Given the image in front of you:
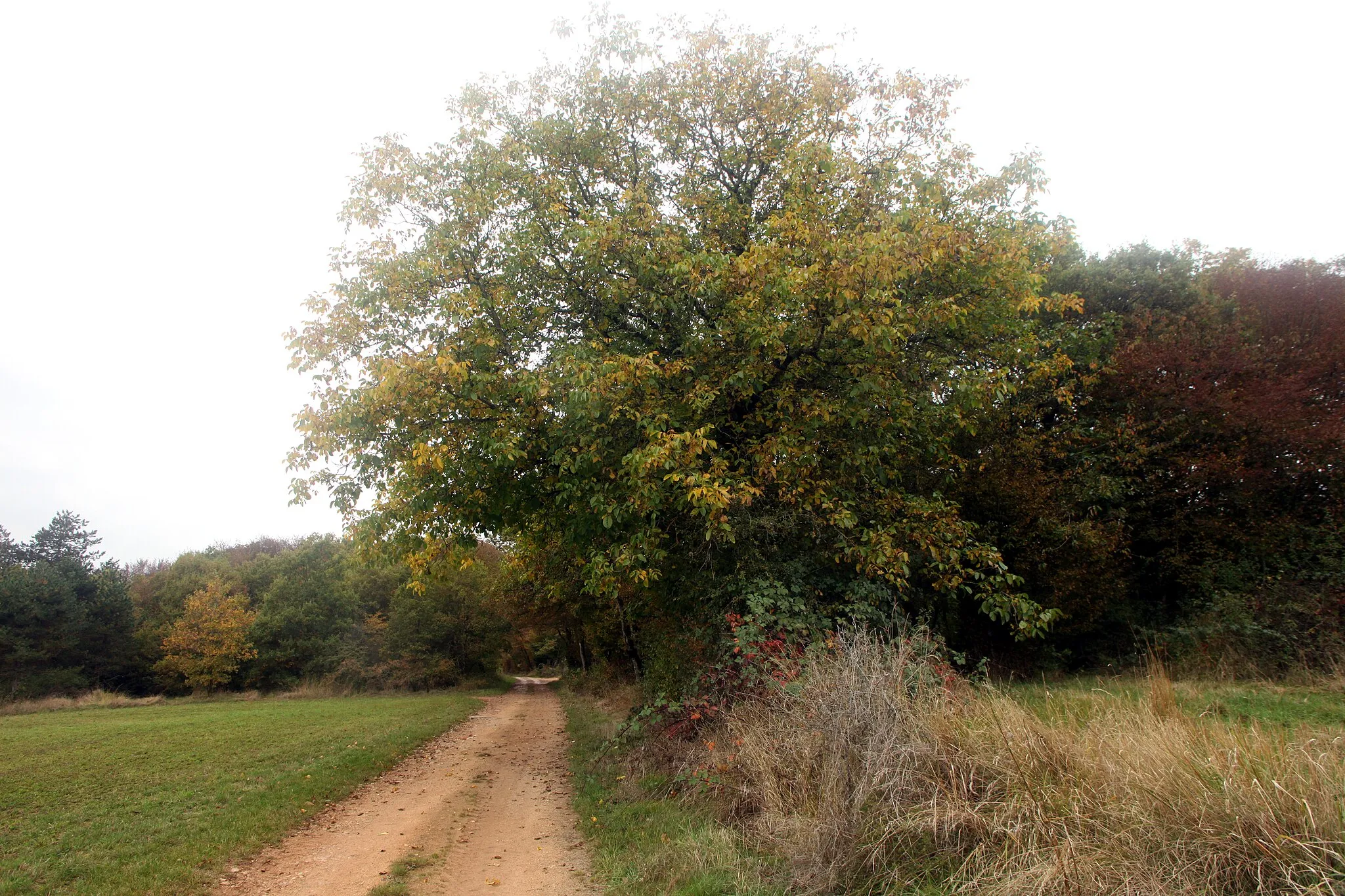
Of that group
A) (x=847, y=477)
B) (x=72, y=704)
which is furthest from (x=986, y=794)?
(x=72, y=704)


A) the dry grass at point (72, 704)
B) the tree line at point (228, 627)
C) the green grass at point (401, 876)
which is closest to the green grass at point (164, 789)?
the green grass at point (401, 876)

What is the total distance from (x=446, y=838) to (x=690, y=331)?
7.54m

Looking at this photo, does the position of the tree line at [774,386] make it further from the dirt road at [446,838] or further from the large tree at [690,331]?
the dirt road at [446,838]

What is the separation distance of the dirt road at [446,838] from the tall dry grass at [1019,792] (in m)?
2.46

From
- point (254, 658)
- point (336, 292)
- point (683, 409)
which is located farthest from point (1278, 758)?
point (254, 658)

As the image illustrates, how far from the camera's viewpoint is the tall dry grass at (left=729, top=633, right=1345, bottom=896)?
10.1 ft

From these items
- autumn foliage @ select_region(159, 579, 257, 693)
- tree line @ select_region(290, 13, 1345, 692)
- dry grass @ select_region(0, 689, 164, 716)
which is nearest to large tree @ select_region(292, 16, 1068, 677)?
tree line @ select_region(290, 13, 1345, 692)

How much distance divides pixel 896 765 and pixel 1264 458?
1294 centimetres

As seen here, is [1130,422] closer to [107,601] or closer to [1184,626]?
[1184,626]

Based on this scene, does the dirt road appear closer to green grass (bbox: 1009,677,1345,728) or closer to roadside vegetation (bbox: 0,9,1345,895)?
roadside vegetation (bbox: 0,9,1345,895)

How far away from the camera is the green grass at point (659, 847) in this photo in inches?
197

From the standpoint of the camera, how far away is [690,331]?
34.7ft

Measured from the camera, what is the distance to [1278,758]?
3371mm

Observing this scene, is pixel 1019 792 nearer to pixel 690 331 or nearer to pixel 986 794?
pixel 986 794
